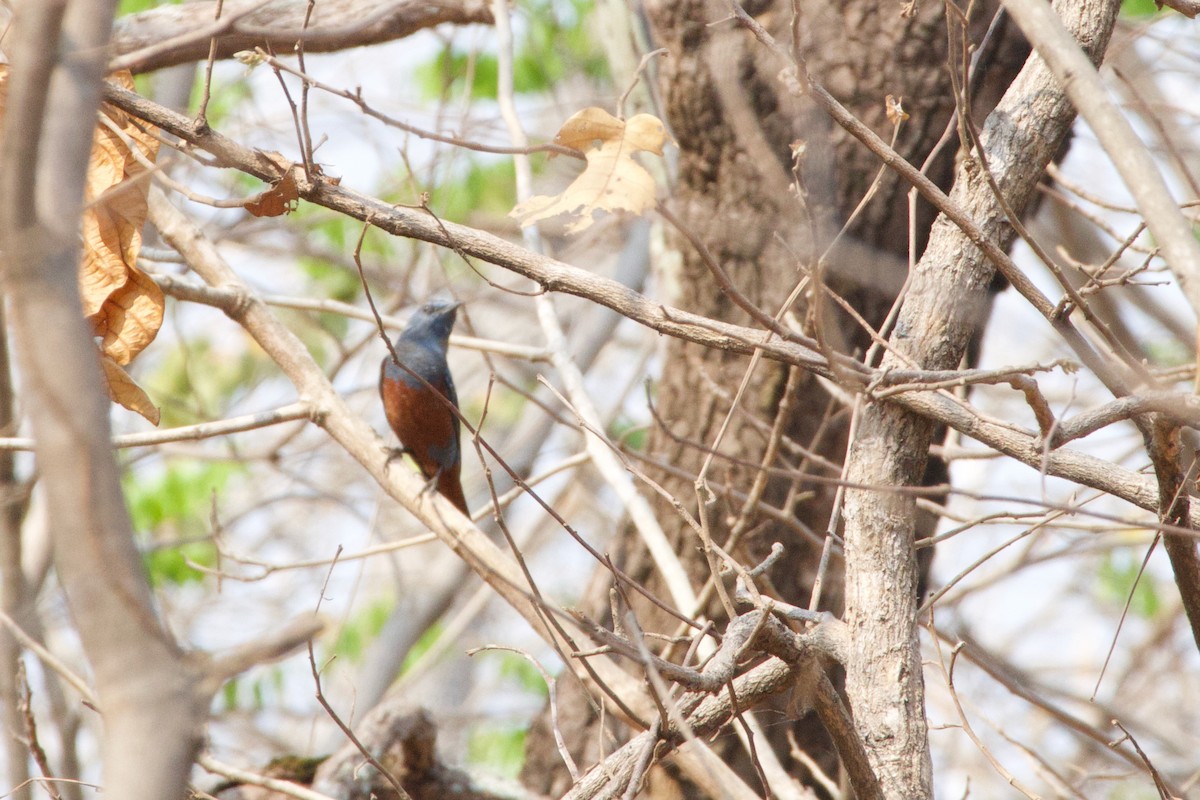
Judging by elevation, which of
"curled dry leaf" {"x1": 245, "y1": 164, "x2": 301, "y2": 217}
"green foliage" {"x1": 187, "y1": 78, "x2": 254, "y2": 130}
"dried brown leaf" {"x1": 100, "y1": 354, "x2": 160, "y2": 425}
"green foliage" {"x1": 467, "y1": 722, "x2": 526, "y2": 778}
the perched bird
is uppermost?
"green foliage" {"x1": 187, "y1": 78, "x2": 254, "y2": 130}

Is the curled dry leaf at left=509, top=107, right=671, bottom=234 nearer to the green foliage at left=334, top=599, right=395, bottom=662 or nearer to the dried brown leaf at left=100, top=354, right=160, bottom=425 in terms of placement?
the dried brown leaf at left=100, top=354, right=160, bottom=425

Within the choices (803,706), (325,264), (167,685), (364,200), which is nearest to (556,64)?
(325,264)

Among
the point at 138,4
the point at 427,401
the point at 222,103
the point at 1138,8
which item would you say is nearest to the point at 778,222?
the point at 427,401

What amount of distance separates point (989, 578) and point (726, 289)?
3804mm

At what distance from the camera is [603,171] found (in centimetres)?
213

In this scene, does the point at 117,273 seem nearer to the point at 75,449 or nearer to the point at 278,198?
the point at 278,198

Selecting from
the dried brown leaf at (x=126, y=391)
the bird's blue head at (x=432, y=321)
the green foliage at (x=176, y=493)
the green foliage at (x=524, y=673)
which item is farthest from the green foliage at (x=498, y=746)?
the dried brown leaf at (x=126, y=391)

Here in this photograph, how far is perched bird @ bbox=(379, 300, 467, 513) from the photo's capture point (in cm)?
543

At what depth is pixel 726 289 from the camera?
176 centimetres

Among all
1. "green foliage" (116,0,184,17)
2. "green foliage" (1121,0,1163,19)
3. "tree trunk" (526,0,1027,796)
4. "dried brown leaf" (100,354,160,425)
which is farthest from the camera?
"green foliage" (1121,0,1163,19)

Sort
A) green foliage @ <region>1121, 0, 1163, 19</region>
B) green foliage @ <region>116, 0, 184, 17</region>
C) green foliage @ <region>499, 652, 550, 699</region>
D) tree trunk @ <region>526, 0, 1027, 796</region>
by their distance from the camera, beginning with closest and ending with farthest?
tree trunk @ <region>526, 0, 1027, 796</region>
green foliage @ <region>116, 0, 184, 17</region>
green foliage @ <region>1121, 0, 1163, 19</region>
green foliage @ <region>499, 652, 550, 699</region>

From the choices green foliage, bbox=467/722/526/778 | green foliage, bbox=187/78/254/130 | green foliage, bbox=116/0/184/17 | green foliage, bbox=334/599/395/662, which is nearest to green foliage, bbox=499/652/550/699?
green foliage, bbox=467/722/526/778

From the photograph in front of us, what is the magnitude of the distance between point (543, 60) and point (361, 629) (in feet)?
16.9

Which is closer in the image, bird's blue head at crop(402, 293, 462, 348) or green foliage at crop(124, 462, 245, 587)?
bird's blue head at crop(402, 293, 462, 348)
